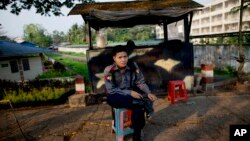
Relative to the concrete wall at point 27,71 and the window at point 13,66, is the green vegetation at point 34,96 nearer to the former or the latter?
the concrete wall at point 27,71

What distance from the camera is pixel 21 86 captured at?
898cm

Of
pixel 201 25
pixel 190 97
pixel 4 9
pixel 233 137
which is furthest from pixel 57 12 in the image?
pixel 201 25

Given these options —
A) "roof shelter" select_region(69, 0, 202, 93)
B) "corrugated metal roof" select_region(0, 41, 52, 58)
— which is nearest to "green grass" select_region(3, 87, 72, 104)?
"roof shelter" select_region(69, 0, 202, 93)

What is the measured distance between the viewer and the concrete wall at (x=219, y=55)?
42.0 ft

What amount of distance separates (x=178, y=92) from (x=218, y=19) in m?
55.1

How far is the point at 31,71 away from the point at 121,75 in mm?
18860

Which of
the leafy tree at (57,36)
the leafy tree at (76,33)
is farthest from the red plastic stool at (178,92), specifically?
the leafy tree at (57,36)

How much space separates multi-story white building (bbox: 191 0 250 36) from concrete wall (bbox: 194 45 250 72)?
32106mm

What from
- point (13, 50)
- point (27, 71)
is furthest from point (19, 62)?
point (13, 50)

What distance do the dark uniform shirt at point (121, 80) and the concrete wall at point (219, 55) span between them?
10.00 m

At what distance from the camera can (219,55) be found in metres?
14.6

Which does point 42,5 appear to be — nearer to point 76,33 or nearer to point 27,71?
point 27,71

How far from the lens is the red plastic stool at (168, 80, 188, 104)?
266 inches

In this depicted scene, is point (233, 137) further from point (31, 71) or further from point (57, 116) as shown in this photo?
point (31, 71)
